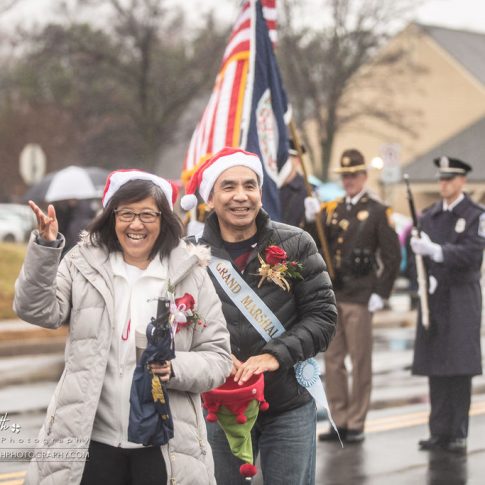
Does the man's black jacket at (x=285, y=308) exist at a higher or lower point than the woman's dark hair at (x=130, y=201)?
lower

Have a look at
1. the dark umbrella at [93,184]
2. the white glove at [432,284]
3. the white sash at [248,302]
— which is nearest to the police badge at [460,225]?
the white glove at [432,284]

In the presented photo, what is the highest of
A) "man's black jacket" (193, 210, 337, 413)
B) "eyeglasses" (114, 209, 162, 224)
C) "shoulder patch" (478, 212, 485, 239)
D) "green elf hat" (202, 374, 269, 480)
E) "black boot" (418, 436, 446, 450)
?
"shoulder patch" (478, 212, 485, 239)

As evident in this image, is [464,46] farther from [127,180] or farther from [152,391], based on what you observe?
[152,391]

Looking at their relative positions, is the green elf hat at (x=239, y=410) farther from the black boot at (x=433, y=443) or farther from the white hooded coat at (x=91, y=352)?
the black boot at (x=433, y=443)

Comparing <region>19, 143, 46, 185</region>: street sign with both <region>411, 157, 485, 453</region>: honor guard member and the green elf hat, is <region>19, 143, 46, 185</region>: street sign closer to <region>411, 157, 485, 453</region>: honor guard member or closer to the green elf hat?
<region>411, 157, 485, 453</region>: honor guard member

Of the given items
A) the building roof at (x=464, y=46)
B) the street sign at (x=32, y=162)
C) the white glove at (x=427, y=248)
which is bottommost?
the white glove at (x=427, y=248)

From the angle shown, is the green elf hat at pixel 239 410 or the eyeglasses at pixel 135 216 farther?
the green elf hat at pixel 239 410

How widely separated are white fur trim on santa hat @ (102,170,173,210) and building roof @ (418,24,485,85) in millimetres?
42745

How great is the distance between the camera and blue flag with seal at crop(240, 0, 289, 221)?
7.09 m

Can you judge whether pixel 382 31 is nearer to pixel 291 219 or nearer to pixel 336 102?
pixel 336 102

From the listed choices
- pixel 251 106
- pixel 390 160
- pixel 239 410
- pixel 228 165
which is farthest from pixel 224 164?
pixel 390 160

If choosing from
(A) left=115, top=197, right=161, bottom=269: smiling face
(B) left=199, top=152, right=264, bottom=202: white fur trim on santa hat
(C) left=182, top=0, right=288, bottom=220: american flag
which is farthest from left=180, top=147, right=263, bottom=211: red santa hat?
(C) left=182, top=0, right=288, bottom=220: american flag

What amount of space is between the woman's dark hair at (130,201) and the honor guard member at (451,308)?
4037 mm

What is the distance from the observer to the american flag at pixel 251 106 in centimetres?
716
